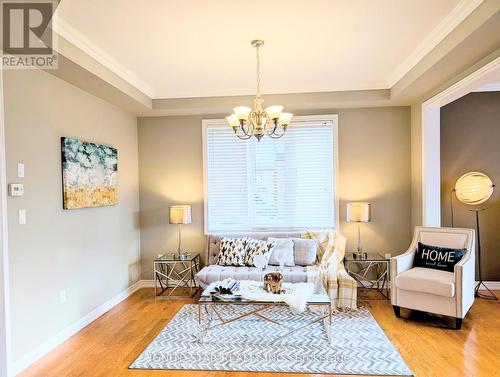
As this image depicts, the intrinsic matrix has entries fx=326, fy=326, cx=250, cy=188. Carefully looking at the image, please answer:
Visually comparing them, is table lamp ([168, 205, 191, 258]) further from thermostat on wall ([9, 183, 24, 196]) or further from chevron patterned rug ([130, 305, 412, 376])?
thermostat on wall ([9, 183, 24, 196])

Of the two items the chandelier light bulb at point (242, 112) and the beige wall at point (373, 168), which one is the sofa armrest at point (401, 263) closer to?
the beige wall at point (373, 168)

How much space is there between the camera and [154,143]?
4.85 m

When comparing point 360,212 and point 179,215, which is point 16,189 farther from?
point 360,212

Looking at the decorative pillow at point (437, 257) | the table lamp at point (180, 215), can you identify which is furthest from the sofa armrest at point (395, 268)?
the table lamp at point (180, 215)

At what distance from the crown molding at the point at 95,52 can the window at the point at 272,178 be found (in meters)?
1.18

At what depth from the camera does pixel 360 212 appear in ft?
13.9

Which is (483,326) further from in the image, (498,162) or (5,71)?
(5,71)

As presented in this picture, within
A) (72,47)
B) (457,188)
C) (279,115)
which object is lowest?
(457,188)

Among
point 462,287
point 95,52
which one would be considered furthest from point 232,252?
point 95,52

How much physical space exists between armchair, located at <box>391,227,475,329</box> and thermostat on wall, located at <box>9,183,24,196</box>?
3.58 m

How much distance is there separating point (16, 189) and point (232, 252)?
244 centimetres

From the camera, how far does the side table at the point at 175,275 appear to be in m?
4.50

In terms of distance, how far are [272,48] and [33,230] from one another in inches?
106

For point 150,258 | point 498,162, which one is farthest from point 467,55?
point 150,258
